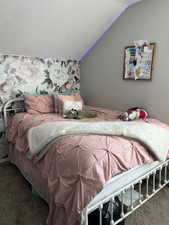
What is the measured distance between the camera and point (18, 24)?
2.06 meters

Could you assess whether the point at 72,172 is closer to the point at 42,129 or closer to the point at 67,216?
the point at 67,216

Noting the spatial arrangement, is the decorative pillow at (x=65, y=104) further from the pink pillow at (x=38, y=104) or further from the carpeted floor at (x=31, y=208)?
the carpeted floor at (x=31, y=208)

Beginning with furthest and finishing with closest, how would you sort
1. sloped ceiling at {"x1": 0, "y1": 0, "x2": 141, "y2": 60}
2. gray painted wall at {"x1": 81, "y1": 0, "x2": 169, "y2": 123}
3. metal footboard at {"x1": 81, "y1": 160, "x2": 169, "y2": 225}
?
gray painted wall at {"x1": 81, "y1": 0, "x2": 169, "y2": 123} < sloped ceiling at {"x1": 0, "y1": 0, "x2": 141, "y2": 60} < metal footboard at {"x1": 81, "y1": 160, "x2": 169, "y2": 225}

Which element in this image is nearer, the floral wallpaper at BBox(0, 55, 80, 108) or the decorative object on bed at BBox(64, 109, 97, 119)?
the decorative object on bed at BBox(64, 109, 97, 119)

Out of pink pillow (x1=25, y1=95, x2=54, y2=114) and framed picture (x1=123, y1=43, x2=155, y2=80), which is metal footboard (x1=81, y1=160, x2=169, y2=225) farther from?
pink pillow (x1=25, y1=95, x2=54, y2=114)

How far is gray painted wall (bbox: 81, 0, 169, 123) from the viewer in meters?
2.06

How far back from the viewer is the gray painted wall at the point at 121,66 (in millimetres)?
2062

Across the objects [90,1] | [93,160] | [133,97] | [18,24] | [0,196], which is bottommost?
[0,196]

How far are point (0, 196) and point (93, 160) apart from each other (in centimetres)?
134

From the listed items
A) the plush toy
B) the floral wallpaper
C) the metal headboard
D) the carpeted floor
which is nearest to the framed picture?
the plush toy

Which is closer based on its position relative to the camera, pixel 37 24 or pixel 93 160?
pixel 93 160

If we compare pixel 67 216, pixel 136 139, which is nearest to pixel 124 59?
pixel 136 139

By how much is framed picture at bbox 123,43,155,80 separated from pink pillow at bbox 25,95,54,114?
122 centimetres

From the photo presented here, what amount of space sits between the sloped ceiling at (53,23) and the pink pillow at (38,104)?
0.71 meters
